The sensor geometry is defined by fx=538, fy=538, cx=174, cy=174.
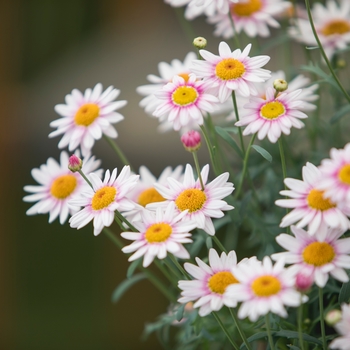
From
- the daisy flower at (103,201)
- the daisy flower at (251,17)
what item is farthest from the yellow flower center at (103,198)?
the daisy flower at (251,17)

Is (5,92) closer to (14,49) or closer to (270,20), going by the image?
(14,49)

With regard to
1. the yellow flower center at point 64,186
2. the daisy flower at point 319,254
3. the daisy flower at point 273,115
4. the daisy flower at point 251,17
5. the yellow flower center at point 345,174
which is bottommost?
the daisy flower at point 319,254

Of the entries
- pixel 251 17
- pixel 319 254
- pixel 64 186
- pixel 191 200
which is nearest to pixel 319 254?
pixel 319 254

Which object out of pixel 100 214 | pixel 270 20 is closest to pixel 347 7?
pixel 270 20

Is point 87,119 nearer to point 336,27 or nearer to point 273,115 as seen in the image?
point 273,115

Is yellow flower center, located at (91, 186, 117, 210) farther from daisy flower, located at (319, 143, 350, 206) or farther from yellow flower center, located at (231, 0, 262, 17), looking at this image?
yellow flower center, located at (231, 0, 262, 17)

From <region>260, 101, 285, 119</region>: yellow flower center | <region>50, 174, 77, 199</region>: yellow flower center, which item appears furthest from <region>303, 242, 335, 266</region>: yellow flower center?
<region>50, 174, 77, 199</region>: yellow flower center

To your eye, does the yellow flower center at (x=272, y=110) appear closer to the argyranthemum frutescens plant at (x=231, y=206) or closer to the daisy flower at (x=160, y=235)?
the argyranthemum frutescens plant at (x=231, y=206)
